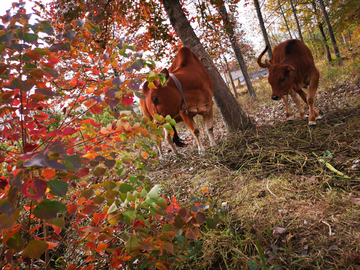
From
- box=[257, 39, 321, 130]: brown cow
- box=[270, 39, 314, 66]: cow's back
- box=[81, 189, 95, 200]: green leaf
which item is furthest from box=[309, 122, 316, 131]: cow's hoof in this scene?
box=[81, 189, 95, 200]: green leaf

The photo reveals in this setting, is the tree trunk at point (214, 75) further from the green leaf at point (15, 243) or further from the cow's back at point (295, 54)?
the green leaf at point (15, 243)

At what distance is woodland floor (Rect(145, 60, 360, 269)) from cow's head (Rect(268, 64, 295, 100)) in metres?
0.72

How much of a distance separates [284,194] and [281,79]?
2.46m

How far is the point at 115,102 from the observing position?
1.14m

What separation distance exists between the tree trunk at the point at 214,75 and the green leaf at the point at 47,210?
3.78 metres

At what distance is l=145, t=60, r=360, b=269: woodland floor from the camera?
1357 millimetres

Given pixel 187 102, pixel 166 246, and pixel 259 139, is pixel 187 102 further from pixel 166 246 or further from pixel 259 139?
pixel 166 246

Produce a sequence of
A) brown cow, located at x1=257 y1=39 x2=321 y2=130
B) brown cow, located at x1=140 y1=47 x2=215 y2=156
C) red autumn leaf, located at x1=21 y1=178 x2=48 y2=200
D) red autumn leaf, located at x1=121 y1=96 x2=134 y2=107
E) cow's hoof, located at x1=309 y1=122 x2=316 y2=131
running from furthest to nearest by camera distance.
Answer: brown cow, located at x1=257 y1=39 x2=321 y2=130, cow's hoof, located at x1=309 y1=122 x2=316 y2=131, brown cow, located at x1=140 y1=47 x2=215 y2=156, red autumn leaf, located at x1=121 y1=96 x2=134 y2=107, red autumn leaf, located at x1=21 y1=178 x2=48 y2=200

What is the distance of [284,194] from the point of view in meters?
1.96

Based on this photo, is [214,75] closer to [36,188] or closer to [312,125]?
[312,125]

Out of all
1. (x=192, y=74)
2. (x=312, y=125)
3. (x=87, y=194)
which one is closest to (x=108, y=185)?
(x=87, y=194)

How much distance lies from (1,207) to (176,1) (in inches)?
184

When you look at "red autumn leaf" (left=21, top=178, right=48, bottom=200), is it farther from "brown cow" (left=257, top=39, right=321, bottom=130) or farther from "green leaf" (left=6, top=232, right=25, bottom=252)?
"brown cow" (left=257, top=39, right=321, bottom=130)

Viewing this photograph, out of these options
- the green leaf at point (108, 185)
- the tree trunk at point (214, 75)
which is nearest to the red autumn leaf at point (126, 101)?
the green leaf at point (108, 185)
